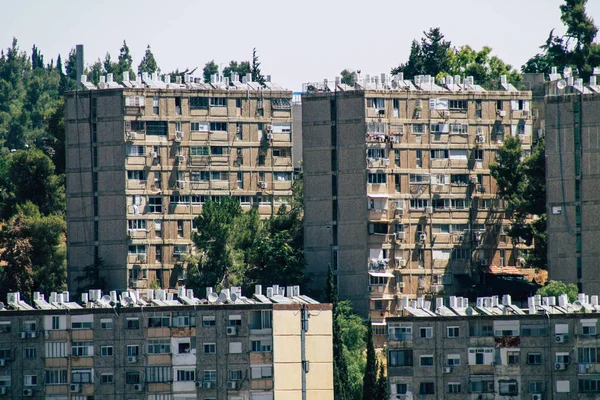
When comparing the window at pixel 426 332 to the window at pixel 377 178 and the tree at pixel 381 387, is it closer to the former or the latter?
the tree at pixel 381 387

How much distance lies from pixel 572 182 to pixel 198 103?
3069cm

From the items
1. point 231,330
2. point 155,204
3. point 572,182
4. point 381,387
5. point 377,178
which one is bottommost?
point 381,387

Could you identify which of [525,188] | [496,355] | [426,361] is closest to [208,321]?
[426,361]

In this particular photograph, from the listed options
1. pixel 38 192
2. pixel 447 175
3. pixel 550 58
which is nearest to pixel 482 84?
pixel 447 175

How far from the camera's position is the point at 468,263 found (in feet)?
481

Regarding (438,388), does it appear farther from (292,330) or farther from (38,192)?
(38,192)

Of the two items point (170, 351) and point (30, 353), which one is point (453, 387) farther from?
point (30, 353)

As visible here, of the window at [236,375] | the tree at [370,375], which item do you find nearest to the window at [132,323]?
the window at [236,375]

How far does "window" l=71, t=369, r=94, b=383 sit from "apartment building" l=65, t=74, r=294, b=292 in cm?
2921

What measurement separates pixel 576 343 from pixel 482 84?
145 feet

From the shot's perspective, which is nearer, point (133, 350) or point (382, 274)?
point (133, 350)

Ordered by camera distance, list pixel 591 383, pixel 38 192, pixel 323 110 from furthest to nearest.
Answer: pixel 38 192, pixel 323 110, pixel 591 383

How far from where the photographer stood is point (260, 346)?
377 feet

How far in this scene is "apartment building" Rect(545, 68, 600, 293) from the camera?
138m
